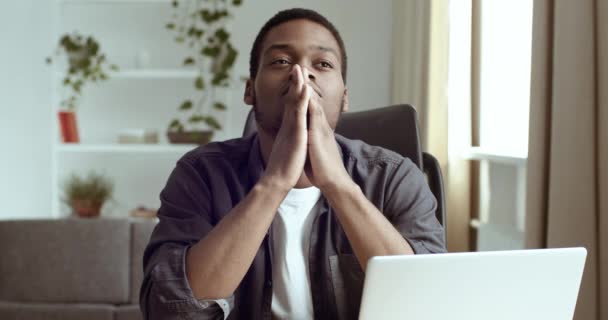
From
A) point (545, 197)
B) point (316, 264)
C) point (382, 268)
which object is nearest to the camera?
point (382, 268)

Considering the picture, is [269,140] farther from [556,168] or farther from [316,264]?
[556,168]

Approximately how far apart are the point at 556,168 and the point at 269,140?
713mm

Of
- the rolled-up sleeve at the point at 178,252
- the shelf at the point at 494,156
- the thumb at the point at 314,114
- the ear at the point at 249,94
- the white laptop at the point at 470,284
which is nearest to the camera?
the white laptop at the point at 470,284

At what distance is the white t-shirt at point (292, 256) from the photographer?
1247 mm

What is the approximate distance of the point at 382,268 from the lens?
776 millimetres

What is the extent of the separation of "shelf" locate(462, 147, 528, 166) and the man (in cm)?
112

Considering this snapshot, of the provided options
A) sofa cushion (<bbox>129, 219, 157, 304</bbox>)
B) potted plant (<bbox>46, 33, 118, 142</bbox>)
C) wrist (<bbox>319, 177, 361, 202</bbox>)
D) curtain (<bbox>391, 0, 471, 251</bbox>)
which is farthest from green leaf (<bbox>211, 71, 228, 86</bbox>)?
wrist (<bbox>319, 177, 361, 202</bbox>)

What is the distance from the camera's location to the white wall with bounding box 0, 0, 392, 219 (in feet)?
15.4

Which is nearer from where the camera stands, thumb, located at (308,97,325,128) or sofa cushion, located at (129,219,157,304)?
thumb, located at (308,97,325,128)

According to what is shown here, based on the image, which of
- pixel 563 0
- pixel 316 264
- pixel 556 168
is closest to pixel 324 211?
pixel 316 264

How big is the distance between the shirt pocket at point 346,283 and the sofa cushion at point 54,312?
1561mm

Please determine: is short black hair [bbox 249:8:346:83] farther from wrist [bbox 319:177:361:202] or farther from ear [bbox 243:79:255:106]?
wrist [bbox 319:177:361:202]

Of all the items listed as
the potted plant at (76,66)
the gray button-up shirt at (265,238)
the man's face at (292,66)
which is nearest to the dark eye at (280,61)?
the man's face at (292,66)

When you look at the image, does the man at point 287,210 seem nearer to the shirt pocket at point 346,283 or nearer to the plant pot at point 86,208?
the shirt pocket at point 346,283
